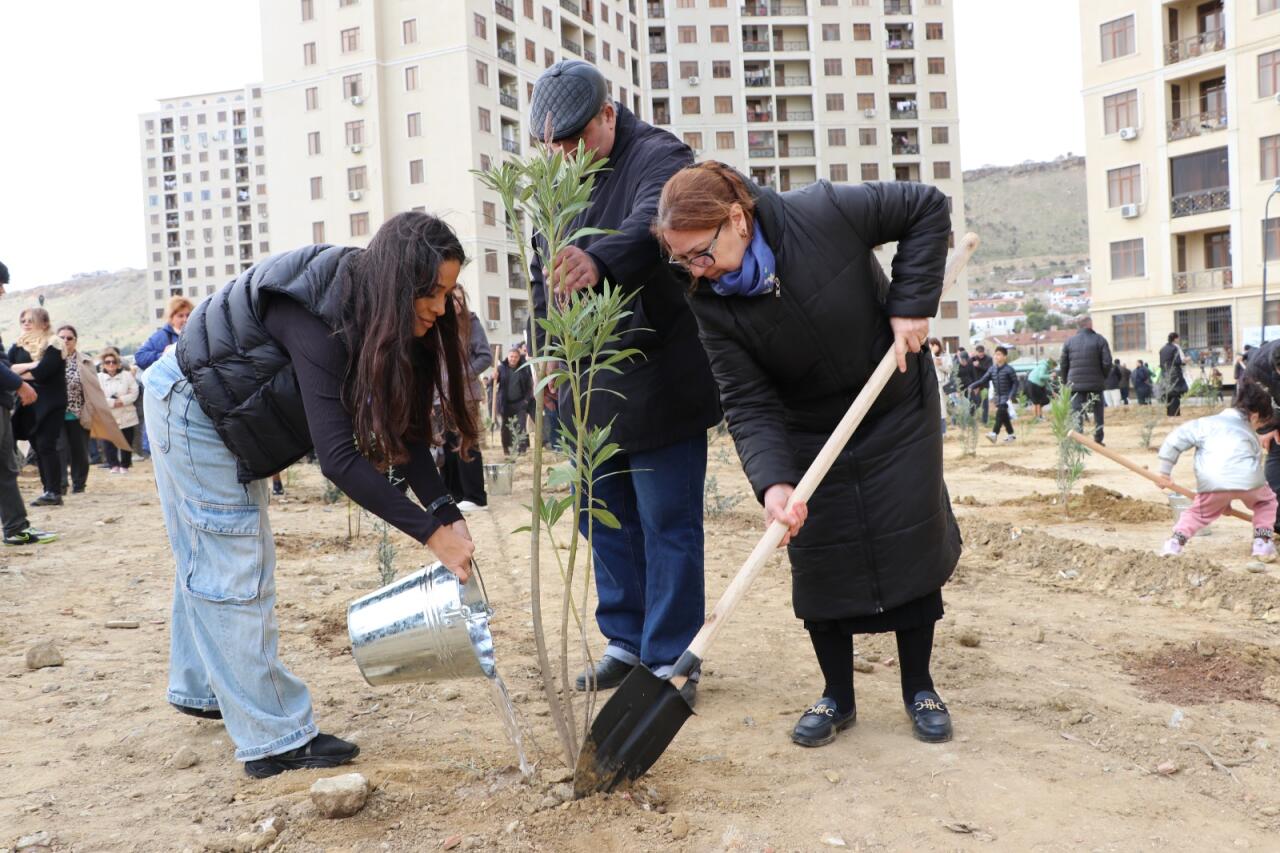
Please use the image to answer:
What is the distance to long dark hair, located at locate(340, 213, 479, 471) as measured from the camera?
2480 mm

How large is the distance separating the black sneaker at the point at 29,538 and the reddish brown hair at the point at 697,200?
634 centimetres

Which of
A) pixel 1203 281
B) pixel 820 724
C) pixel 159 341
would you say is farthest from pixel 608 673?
pixel 1203 281

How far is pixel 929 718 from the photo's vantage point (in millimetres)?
3100

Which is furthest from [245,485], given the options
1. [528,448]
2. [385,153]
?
[385,153]

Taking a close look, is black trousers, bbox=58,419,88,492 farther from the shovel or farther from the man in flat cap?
the shovel

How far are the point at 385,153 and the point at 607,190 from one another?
45102mm

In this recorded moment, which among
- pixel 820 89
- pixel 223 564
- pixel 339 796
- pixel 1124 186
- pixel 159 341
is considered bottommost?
pixel 339 796

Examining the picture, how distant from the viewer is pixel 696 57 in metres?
62.2

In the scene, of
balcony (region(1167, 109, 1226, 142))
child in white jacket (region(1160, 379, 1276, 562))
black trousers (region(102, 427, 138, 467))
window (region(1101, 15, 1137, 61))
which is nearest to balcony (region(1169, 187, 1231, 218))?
balcony (region(1167, 109, 1226, 142))

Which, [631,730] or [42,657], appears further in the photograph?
[42,657]

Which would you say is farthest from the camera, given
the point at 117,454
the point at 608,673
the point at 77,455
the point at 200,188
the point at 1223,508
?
the point at 200,188

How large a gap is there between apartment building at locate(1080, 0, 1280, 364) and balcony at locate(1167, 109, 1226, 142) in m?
0.04

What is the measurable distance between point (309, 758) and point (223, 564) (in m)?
0.62

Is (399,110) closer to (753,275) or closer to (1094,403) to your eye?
(1094,403)
